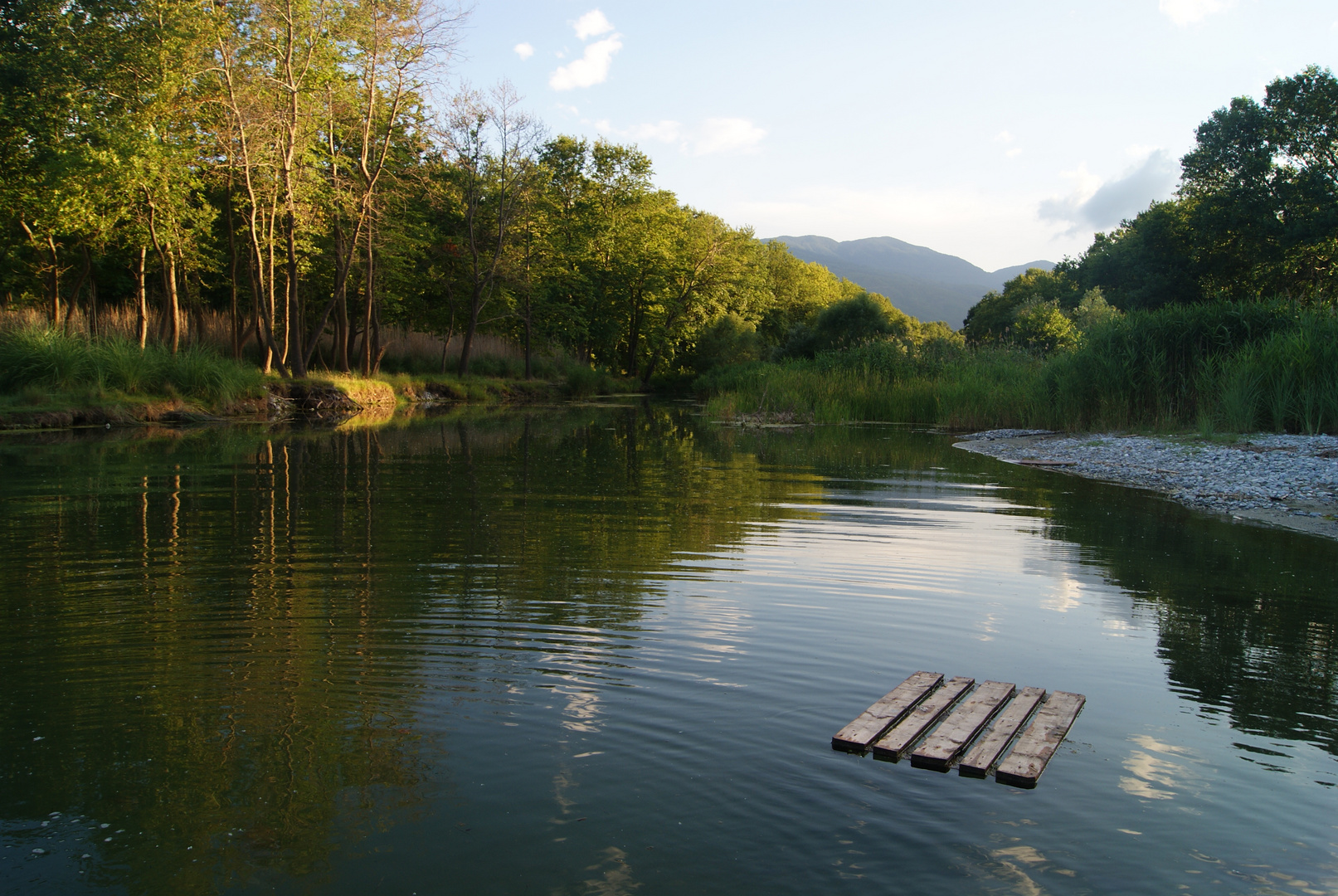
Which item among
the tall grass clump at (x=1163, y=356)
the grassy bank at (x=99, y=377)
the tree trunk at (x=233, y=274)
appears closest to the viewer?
the grassy bank at (x=99, y=377)

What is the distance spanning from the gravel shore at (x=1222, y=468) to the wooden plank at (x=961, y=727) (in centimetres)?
730

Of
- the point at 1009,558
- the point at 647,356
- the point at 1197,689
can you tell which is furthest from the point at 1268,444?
the point at 647,356

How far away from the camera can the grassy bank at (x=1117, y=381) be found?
1703 centimetres

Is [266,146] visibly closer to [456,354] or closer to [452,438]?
[452,438]

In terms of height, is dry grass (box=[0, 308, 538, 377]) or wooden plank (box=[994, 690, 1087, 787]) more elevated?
dry grass (box=[0, 308, 538, 377])

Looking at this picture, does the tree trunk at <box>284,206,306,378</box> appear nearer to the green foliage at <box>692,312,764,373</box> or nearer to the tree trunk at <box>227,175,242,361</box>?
the tree trunk at <box>227,175,242,361</box>

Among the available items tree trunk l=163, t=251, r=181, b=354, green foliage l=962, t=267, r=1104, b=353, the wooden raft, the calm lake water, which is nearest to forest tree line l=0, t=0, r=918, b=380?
tree trunk l=163, t=251, r=181, b=354

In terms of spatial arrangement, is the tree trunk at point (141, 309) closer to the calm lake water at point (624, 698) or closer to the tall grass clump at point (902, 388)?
the calm lake water at point (624, 698)

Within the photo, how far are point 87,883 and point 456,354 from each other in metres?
41.6

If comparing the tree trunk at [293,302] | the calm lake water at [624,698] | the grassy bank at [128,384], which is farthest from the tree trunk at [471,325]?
the calm lake water at [624,698]

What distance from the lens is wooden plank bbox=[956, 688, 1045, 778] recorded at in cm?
353

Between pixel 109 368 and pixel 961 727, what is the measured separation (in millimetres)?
22359

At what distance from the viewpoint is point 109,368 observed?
20328mm

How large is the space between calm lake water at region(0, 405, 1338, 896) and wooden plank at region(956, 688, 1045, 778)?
3.4 inches
